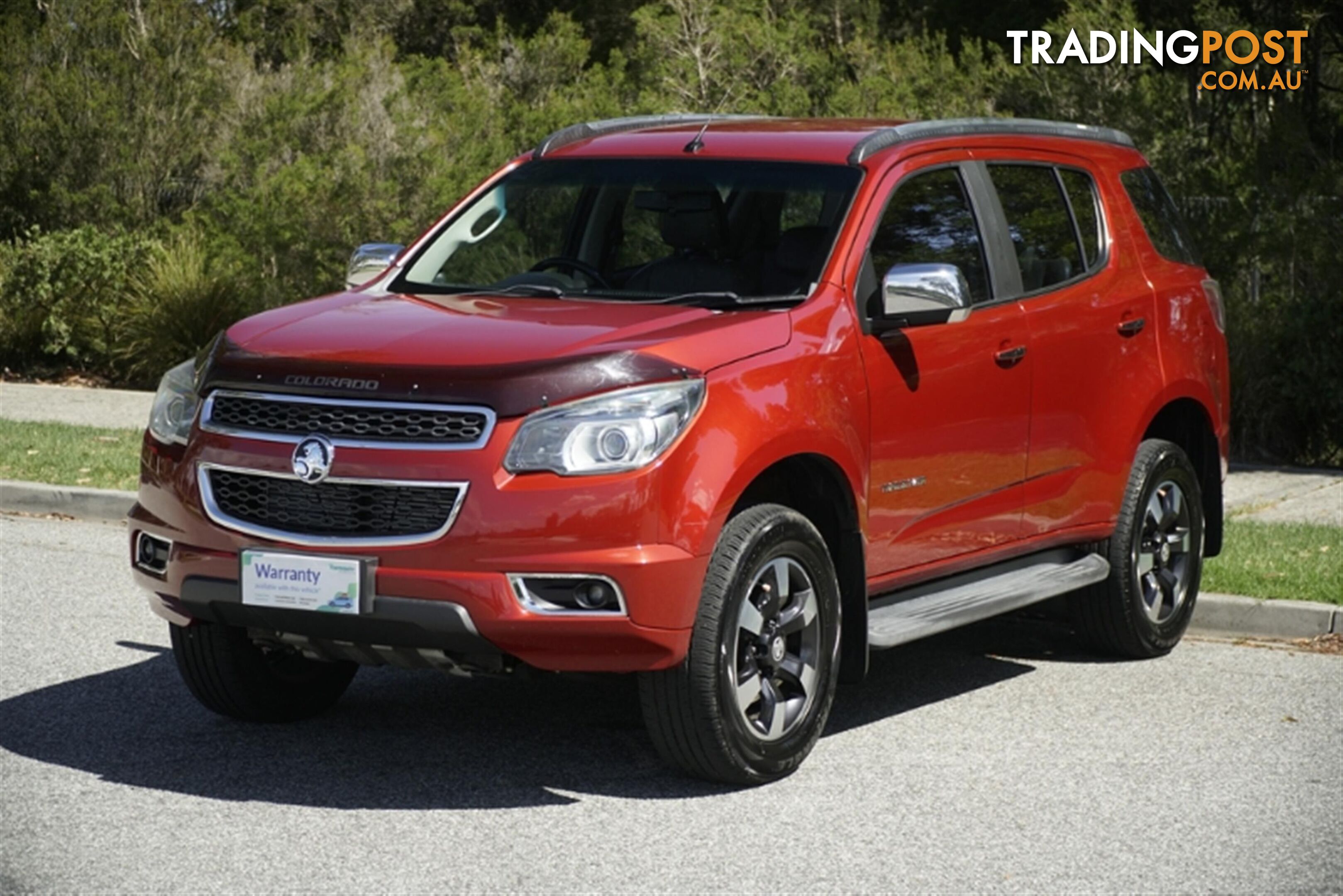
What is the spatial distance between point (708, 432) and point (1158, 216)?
11.6 feet

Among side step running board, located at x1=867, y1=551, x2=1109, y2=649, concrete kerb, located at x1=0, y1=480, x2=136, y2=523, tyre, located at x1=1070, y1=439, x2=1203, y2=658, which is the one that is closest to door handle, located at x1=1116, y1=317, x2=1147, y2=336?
tyre, located at x1=1070, y1=439, x2=1203, y2=658

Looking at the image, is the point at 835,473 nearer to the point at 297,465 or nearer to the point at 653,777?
the point at 653,777

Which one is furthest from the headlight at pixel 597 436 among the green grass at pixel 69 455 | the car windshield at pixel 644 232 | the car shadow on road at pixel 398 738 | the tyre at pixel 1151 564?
the green grass at pixel 69 455

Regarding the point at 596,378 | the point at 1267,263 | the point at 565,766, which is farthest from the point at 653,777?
the point at 1267,263

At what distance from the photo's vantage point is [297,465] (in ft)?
18.6

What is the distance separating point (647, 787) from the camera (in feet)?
19.9

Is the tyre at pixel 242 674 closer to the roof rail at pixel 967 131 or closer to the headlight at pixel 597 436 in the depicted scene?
the headlight at pixel 597 436

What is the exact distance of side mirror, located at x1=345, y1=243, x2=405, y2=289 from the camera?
7184 mm

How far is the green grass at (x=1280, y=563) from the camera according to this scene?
874cm

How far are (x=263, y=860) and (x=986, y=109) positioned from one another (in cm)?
1613

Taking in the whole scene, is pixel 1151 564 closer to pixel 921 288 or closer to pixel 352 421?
pixel 921 288

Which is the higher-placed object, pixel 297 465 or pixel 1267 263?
pixel 297 465

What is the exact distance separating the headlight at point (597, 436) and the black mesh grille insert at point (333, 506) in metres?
0.25

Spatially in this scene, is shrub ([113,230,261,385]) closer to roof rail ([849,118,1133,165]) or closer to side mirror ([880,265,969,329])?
roof rail ([849,118,1133,165])
